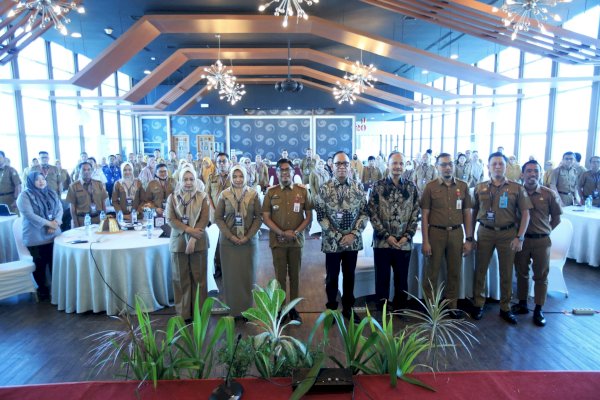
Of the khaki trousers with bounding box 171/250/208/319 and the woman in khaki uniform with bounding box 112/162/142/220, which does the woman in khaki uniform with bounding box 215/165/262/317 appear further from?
the woman in khaki uniform with bounding box 112/162/142/220

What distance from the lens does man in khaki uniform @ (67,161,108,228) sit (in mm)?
4797

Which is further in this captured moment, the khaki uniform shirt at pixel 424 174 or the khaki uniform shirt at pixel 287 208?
the khaki uniform shirt at pixel 424 174

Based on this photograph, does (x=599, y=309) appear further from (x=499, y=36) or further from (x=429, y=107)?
(x=429, y=107)

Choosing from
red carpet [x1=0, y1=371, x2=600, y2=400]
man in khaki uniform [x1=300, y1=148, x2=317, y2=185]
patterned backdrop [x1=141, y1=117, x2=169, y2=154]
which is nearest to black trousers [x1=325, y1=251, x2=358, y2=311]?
red carpet [x1=0, y1=371, x2=600, y2=400]

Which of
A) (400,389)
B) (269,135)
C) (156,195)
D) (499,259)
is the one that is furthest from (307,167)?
(400,389)

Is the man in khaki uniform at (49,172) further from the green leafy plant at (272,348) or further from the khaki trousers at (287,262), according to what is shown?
the green leafy plant at (272,348)

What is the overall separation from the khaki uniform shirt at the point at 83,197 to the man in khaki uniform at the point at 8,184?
2.95m

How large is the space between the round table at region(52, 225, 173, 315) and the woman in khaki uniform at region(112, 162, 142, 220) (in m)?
1.14

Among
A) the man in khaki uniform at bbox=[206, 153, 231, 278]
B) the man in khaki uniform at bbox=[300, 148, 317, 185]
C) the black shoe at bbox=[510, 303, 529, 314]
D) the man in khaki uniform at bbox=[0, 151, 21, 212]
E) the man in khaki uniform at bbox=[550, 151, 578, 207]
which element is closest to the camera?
the black shoe at bbox=[510, 303, 529, 314]

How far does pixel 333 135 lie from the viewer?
1794 centimetres

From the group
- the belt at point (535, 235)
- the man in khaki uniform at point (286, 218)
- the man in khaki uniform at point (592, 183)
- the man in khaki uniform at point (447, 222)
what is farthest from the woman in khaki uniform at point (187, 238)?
the man in khaki uniform at point (592, 183)

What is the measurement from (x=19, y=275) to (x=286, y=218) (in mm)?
3221

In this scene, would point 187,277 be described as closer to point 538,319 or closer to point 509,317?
point 509,317

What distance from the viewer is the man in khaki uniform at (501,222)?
3465mm
